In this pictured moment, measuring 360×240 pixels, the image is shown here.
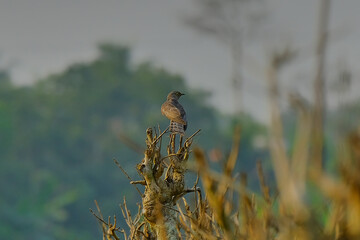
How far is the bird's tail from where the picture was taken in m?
4.72

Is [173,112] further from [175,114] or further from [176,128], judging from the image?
Answer: [176,128]

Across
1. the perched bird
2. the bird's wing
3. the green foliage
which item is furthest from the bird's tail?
the green foliage

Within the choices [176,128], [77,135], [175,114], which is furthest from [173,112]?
[77,135]

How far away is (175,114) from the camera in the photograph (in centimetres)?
512

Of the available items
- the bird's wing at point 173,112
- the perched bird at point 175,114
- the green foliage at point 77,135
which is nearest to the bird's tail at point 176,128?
the perched bird at point 175,114

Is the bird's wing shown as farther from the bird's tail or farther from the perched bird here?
the bird's tail

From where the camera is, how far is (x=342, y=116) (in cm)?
213

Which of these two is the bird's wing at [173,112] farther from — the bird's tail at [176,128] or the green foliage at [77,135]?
the green foliage at [77,135]

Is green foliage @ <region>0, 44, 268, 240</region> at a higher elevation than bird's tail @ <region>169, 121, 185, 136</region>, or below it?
higher

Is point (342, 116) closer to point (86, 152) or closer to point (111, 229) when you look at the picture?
point (111, 229)

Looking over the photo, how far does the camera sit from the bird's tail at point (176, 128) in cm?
472

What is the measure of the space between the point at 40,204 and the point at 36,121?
10424 millimetres

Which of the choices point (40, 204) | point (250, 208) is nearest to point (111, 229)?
point (250, 208)

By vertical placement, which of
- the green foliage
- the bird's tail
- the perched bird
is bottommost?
the bird's tail
